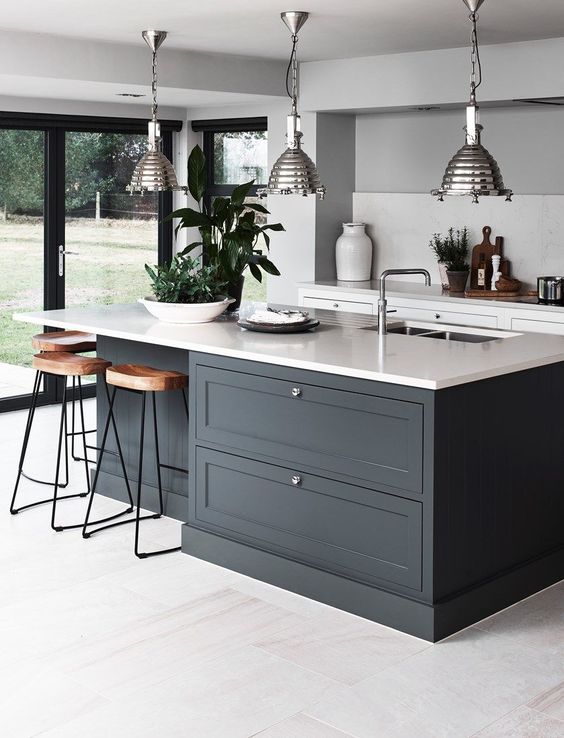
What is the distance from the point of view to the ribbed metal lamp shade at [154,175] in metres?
5.56

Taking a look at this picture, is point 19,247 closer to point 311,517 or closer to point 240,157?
point 240,157

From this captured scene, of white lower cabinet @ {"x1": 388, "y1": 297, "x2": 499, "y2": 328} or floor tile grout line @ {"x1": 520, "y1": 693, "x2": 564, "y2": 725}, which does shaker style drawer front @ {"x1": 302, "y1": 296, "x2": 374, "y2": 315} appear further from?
floor tile grout line @ {"x1": 520, "y1": 693, "x2": 564, "y2": 725}

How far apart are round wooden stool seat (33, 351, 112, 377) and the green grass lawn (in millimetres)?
2465

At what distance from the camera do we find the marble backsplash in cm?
651

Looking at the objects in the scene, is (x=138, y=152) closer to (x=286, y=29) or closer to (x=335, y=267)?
(x=335, y=267)

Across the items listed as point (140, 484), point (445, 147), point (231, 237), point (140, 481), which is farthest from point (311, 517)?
point (445, 147)

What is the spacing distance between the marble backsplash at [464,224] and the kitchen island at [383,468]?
1974 mm

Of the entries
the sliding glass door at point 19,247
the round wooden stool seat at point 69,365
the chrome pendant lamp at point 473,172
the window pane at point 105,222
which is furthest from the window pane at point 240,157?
the chrome pendant lamp at point 473,172

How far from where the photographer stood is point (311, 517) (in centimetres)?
418

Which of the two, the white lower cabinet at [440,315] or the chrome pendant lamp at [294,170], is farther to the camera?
the white lower cabinet at [440,315]

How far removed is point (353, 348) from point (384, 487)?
2.44ft

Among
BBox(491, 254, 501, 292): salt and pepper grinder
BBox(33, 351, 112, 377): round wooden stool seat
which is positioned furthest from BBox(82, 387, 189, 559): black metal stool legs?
BBox(491, 254, 501, 292): salt and pepper grinder

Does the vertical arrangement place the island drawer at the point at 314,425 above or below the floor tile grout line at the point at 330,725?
above

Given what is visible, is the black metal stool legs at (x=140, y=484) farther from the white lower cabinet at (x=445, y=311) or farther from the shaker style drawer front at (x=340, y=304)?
the shaker style drawer front at (x=340, y=304)
